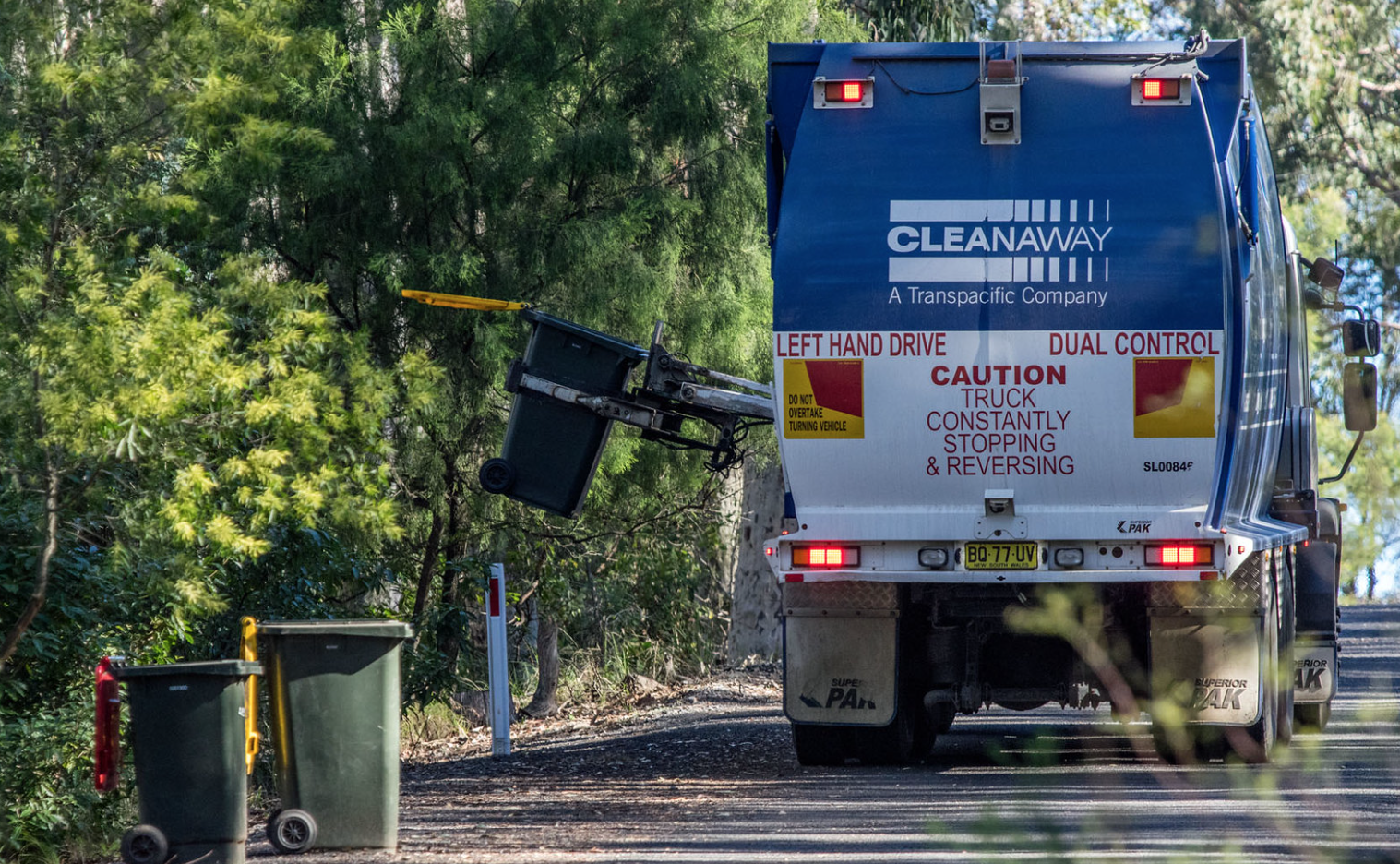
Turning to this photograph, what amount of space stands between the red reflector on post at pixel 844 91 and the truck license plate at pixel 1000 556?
244 centimetres

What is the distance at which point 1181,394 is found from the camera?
9.09m

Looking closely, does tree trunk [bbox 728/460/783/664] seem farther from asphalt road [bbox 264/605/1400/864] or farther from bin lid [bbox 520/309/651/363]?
bin lid [bbox 520/309/651/363]

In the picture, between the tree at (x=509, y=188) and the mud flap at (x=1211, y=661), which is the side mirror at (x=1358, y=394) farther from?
the tree at (x=509, y=188)

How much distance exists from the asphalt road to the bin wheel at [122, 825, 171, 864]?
2.20ft

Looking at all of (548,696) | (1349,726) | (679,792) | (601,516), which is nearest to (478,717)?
(548,696)

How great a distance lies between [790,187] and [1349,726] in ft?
20.2

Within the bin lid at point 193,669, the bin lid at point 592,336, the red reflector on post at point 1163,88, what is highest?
the red reflector on post at point 1163,88

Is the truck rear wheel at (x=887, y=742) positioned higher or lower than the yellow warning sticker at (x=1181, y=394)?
lower

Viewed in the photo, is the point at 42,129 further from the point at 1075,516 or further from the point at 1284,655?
the point at 1284,655

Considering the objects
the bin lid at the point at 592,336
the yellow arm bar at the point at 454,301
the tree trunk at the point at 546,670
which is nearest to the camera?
the bin lid at the point at 592,336

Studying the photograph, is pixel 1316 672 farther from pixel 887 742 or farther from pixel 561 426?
pixel 561 426

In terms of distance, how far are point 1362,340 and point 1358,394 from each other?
1.41 feet

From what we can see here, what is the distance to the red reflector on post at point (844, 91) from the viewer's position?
9.43 m

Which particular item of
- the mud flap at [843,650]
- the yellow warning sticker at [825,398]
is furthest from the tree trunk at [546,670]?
the yellow warning sticker at [825,398]
